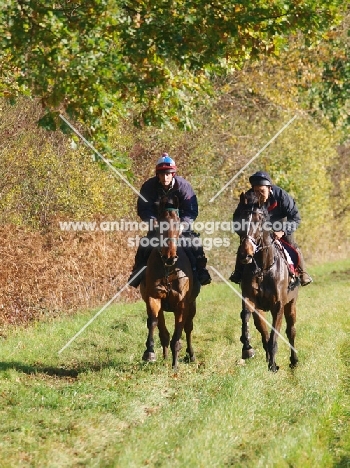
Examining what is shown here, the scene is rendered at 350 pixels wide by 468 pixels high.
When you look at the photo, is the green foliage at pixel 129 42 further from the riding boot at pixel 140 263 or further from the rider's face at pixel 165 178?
the riding boot at pixel 140 263

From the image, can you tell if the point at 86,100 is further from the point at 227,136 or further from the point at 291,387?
the point at 227,136

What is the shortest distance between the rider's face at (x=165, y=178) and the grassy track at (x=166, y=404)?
2713 mm

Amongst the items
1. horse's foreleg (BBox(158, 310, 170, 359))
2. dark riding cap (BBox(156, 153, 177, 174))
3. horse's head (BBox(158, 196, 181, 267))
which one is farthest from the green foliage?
horse's foreleg (BBox(158, 310, 170, 359))

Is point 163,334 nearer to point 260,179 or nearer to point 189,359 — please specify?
point 189,359

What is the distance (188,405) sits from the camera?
9.59 meters

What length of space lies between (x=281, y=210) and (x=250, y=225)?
133 cm

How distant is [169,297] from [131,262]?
34.2 feet

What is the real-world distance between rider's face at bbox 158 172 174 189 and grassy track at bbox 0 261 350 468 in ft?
8.90

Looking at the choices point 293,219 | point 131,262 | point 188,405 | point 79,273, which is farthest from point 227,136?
point 188,405

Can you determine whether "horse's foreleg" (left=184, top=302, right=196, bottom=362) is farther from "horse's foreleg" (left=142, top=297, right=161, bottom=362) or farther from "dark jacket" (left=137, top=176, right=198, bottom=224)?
"dark jacket" (left=137, top=176, right=198, bottom=224)

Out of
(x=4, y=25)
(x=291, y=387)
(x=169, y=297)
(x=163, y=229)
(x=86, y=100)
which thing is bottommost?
(x=291, y=387)

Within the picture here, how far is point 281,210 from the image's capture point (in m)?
12.9

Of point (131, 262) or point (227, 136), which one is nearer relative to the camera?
point (131, 262)

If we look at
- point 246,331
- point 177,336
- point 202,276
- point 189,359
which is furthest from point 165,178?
point 189,359
